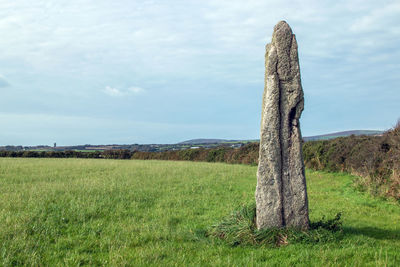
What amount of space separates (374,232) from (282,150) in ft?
11.2

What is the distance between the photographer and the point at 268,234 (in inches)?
296

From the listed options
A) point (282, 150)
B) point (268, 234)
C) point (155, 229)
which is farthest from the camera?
point (155, 229)

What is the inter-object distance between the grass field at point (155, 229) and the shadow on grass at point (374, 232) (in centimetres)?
3

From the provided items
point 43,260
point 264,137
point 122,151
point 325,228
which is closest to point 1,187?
point 43,260

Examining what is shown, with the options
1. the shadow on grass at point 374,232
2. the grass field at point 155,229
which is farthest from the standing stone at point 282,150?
the shadow on grass at point 374,232

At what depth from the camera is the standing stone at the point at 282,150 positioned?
7.67 m

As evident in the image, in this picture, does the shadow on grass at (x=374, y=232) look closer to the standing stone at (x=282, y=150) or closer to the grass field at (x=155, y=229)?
the grass field at (x=155, y=229)

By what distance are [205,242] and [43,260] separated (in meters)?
3.32

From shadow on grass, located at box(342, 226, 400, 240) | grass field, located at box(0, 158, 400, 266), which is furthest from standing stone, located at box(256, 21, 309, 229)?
shadow on grass, located at box(342, 226, 400, 240)

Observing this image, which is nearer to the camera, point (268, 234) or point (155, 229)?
point (268, 234)

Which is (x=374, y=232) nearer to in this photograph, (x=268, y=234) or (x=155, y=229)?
(x=268, y=234)

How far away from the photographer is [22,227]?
827cm

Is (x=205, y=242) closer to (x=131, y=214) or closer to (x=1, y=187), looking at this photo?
(x=131, y=214)

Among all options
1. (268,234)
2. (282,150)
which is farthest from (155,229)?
(282,150)
